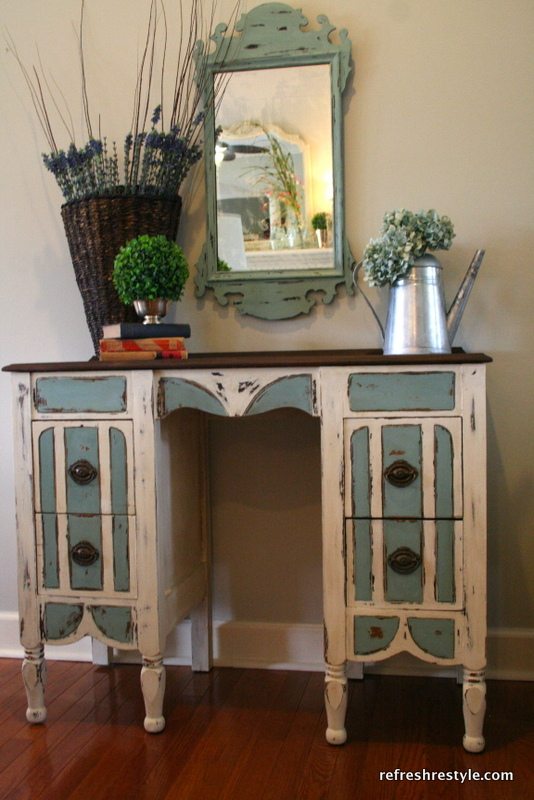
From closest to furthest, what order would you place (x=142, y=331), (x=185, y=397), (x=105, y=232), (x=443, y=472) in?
(x=443, y=472)
(x=185, y=397)
(x=142, y=331)
(x=105, y=232)

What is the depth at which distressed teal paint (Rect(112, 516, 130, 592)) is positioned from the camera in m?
1.88

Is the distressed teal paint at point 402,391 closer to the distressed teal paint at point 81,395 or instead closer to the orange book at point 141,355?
the orange book at point 141,355

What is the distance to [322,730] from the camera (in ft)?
6.20

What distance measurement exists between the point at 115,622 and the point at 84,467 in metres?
0.38

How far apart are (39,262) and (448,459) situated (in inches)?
55.1

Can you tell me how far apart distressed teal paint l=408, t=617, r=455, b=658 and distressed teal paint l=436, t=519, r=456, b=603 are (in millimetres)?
55

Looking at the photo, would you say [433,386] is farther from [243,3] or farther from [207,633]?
[243,3]

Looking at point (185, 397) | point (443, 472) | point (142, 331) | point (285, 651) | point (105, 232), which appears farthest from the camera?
point (285, 651)

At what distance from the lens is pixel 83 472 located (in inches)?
74.4

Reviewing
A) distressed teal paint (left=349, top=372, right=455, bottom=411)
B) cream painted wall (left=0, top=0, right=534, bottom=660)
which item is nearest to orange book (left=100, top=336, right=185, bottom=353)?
cream painted wall (left=0, top=0, right=534, bottom=660)

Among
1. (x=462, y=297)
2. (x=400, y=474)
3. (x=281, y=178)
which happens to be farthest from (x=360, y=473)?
(x=281, y=178)

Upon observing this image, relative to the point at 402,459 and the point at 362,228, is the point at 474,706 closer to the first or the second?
the point at 402,459

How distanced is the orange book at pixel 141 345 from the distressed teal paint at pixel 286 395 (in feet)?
0.90

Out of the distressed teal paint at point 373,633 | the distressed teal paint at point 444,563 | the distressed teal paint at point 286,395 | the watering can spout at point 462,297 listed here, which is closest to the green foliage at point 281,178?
the watering can spout at point 462,297
